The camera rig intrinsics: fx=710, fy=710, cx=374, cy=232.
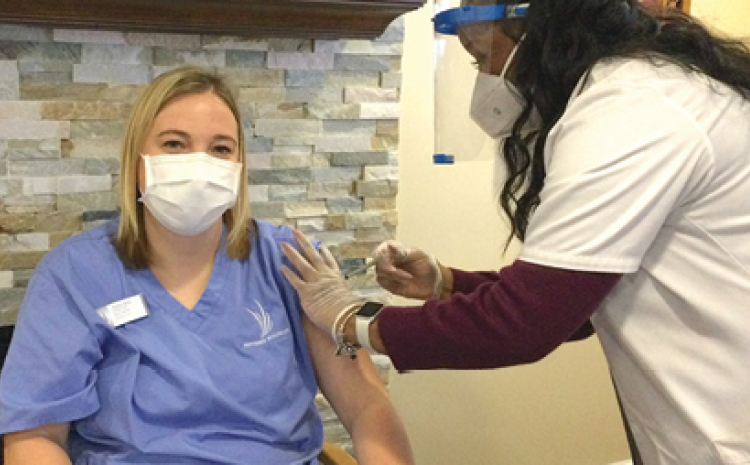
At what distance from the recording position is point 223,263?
60.3 inches

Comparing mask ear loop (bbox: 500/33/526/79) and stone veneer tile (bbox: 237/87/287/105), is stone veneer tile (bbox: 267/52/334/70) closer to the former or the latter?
stone veneer tile (bbox: 237/87/287/105)

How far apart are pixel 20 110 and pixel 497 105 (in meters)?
1.07

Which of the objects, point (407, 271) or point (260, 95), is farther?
point (260, 95)

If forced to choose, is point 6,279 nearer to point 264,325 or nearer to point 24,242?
point 24,242

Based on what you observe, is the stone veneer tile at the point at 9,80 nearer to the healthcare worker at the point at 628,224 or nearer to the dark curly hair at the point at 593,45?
the healthcare worker at the point at 628,224

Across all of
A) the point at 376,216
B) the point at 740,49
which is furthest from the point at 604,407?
the point at 740,49

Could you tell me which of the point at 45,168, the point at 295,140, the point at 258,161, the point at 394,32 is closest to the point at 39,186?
the point at 45,168

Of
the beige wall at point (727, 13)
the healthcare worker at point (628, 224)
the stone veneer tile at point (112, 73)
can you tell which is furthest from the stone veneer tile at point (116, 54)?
the beige wall at point (727, 13)

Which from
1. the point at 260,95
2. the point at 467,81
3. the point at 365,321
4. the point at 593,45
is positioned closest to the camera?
the point at 593,45

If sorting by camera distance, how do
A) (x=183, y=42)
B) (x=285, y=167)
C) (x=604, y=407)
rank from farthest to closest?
(x=604, y=407) < (x=285, y=167) < (x=183, y=42)

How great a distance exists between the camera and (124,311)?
1401 mm

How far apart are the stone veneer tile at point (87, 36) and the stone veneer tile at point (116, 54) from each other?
11 mm

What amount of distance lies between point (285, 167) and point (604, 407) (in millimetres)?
1475

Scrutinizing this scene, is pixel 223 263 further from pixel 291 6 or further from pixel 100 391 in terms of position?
pixel 291 6
